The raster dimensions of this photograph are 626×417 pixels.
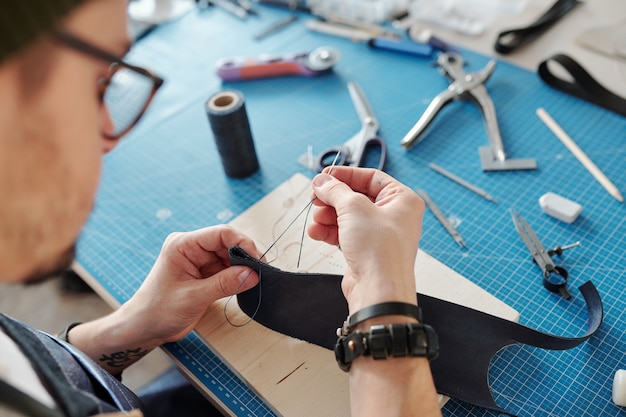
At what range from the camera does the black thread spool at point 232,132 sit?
4.62 feet

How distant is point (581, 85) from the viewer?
1.65 metres

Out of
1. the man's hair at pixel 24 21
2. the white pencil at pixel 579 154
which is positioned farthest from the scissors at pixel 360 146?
the man's hair at pixel 24 21

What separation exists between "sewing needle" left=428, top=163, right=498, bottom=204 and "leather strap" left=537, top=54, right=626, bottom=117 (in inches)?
20.9

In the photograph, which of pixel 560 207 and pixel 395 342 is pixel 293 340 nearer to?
pixel 395 342

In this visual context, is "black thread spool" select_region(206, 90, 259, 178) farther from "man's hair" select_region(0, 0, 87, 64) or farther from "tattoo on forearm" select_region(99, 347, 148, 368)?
"man's hair" select_region(0, 0, 87, 64)

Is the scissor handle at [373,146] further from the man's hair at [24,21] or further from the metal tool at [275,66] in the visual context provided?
the man's hair at [24,21]

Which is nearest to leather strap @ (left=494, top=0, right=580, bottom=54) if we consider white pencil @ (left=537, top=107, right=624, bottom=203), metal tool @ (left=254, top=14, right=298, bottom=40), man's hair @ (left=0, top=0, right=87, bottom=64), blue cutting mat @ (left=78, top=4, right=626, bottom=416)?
blue cutting mat @ (left=78, top=4, right=626, bottom=416)

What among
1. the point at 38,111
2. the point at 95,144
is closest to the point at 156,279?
the point at 95,144

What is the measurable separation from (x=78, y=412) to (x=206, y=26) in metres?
1.89

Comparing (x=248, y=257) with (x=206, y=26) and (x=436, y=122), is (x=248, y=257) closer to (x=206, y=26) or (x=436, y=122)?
(x=436, y=122)

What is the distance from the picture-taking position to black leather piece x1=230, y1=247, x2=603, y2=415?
1.01 metres

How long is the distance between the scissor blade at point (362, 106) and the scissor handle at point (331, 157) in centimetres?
15

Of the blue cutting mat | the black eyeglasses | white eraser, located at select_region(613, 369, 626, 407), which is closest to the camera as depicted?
the black eyeglasses

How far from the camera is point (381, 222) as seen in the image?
927 mm
